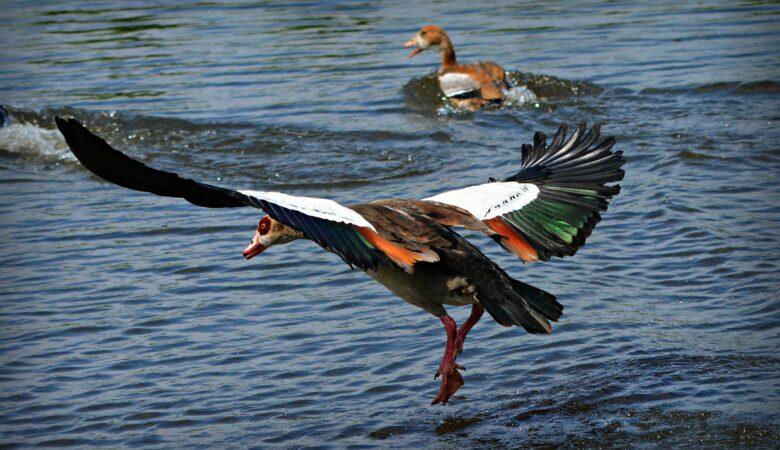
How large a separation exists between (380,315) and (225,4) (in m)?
15.8

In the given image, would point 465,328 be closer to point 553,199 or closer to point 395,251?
point 553,199

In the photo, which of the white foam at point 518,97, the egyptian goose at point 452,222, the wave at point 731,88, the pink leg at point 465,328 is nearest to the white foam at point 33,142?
the white foam at point 518,97

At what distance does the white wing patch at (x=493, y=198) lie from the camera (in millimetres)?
5730

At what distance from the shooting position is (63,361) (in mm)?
6234

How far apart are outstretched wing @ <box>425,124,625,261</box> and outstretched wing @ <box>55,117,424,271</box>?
915 mm

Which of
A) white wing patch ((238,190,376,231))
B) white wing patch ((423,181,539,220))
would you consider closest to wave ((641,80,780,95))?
white wing patch ((423,181,539,220))

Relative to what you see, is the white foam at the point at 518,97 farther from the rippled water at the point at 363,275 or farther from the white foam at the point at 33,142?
the white foam at the point at 33,142

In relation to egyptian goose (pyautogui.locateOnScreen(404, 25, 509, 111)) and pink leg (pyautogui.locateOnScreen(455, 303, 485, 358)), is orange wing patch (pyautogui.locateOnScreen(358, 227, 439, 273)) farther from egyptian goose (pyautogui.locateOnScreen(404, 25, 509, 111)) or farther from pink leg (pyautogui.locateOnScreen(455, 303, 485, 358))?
egyptian goose (pyautogui.locateOnScreen(404, 25, 509, 111))

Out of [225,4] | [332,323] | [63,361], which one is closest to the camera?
[63,361]

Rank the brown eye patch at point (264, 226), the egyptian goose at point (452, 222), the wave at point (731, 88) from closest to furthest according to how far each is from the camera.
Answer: the egyptian goose at point (452, 222) → the brown eye patch at point (264, 226) → the wave at point (731, 88)

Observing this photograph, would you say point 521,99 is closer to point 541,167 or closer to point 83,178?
point 83,178

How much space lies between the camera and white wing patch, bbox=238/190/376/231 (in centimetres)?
466

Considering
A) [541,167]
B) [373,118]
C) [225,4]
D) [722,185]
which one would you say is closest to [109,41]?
[225,4]

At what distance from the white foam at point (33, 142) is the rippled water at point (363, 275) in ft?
0.10
